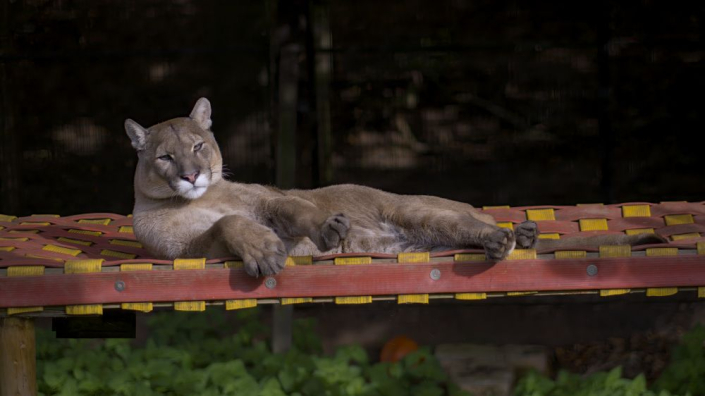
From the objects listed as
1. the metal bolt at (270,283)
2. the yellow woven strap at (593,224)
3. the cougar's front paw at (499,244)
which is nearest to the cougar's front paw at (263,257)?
the metal bolt at (270,283)

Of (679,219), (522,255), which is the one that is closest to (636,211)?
(679,219)

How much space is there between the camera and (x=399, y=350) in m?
5.82

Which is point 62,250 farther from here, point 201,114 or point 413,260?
point 413,260

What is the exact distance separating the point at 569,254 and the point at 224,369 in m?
2.13

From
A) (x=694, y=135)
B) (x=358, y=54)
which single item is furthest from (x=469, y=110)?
(x=694, y=135)

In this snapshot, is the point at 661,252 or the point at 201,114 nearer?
the point at 661,252

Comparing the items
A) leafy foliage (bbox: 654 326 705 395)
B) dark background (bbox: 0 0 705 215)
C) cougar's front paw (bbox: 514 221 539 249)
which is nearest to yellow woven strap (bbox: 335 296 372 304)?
cougar's front paw (bbox: 514 221 539 249)

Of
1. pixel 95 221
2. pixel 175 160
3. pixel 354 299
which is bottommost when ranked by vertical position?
pixel 354 299

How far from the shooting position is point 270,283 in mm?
3621

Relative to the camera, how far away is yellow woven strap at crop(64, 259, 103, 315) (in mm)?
3729

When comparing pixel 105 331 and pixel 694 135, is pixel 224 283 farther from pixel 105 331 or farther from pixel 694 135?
pixel 694 135

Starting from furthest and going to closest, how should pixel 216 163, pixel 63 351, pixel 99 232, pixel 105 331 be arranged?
pixel 63 351, pixel 99 232, pixel 216 163, pixel 105 331

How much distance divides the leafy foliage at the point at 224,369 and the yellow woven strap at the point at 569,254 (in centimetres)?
155

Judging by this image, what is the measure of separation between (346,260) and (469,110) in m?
2.70
